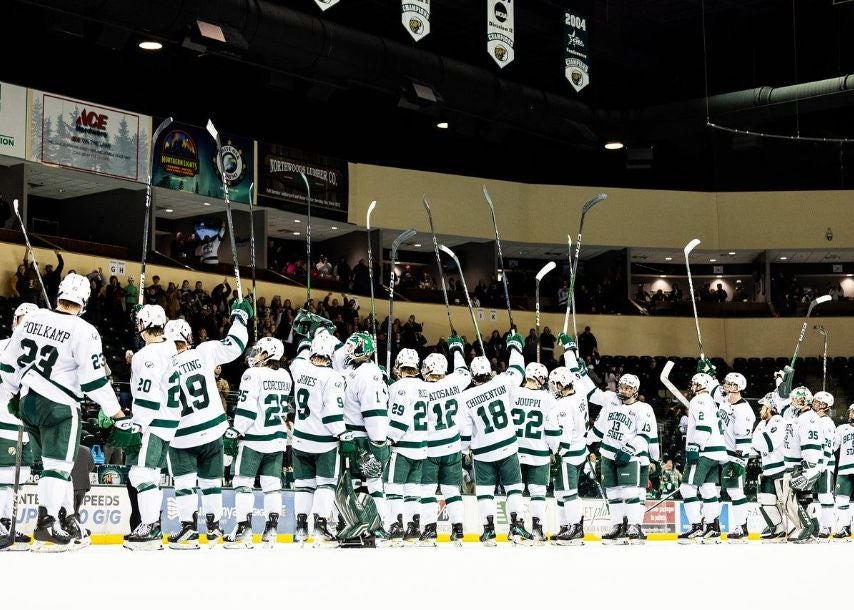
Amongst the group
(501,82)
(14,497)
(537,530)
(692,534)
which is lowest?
(692,534)

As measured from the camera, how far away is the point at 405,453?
11719 millimetres

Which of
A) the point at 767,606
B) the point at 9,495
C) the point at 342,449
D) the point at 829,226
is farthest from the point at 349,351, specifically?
the point at 829,226

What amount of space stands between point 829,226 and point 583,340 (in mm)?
9282

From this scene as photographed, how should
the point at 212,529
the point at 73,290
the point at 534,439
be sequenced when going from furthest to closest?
the point at 534,439 < the point at 212,529 < the point at 73,290

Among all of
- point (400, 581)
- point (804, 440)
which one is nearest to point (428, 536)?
point (400, 581)

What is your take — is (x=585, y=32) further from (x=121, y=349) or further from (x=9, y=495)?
(x=9, y=495)

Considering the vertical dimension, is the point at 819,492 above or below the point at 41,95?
below

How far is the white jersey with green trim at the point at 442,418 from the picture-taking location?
38.9ft

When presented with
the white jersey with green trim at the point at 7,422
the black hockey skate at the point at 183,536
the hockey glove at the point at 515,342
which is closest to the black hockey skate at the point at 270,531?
the black hockey skate at the point at 183,536

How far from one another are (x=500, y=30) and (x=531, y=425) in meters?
10.1

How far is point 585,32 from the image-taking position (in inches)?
898

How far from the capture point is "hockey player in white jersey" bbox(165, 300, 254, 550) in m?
9.91

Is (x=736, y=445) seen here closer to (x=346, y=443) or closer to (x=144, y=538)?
(x=346, y=443)

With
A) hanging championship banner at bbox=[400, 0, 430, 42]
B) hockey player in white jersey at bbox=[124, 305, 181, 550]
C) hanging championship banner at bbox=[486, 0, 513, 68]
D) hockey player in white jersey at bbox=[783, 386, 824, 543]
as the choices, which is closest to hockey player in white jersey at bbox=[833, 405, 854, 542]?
hockey player in white jersey at bbox=[783, 386, 824, 543]
